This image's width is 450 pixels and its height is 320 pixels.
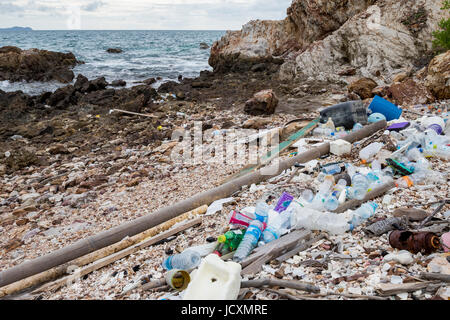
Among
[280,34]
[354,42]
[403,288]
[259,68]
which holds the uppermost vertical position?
[280,34]

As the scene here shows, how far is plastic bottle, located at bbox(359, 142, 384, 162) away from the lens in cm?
459

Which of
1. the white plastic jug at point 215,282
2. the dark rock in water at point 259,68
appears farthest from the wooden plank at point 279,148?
the dark rock in water at point 259,68

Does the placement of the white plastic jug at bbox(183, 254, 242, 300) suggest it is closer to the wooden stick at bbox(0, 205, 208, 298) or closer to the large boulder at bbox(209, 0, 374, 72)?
the wooden stick at bbox(0, 205, 208, 298)

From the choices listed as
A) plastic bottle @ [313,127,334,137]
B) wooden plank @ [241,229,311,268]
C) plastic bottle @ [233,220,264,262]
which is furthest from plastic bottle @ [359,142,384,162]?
plastic bottle @ [233,220,264,262]

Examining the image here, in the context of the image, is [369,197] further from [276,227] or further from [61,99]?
[61,99]

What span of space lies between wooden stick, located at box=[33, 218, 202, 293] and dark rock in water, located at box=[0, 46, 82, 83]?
1839 centimetres

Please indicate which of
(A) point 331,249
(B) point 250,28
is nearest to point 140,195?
(A) point 331,249

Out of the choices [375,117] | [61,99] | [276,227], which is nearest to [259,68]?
[61,99]

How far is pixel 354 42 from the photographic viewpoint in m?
12.4

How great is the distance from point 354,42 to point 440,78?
598cm

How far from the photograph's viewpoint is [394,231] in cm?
255

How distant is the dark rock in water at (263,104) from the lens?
29.2 feet
